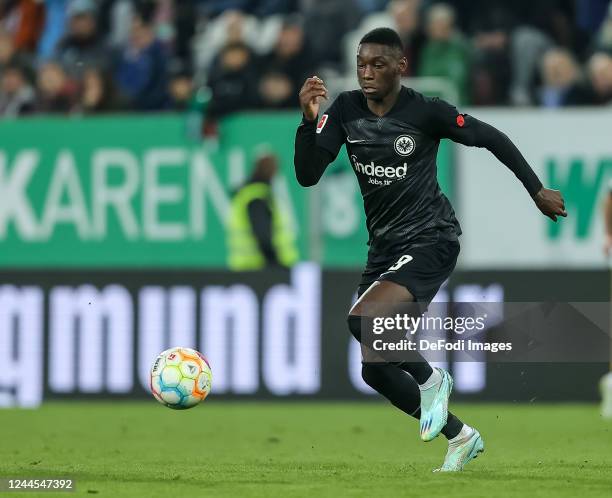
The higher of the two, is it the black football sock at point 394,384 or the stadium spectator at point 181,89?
the stadium spectator at point 181,89

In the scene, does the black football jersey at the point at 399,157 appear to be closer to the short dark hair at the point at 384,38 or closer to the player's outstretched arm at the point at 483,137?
the player's outstretched arm at the point at 483,137

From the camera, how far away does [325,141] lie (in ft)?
28.2

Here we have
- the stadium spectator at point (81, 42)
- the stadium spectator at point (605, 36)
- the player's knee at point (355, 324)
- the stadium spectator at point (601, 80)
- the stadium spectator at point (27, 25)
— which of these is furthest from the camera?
the stadium spectator at point (27, 25)

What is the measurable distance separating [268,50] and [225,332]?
400cm

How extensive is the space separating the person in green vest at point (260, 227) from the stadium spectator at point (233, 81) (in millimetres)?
730

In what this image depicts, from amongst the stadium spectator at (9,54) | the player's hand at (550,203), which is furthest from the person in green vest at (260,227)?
the player's hand at (550,203)

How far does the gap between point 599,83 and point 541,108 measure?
0.68 metres

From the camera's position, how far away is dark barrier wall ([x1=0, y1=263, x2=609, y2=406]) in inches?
555

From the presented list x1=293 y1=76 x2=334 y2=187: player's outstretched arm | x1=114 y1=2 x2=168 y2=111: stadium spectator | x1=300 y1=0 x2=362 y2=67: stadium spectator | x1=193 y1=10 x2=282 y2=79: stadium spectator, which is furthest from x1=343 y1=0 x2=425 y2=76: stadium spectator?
x1=293 y1=76 x2=334 y2=187: player's outstretched arm

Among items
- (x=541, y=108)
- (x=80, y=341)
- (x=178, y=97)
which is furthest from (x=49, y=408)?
(x=541, y=108)

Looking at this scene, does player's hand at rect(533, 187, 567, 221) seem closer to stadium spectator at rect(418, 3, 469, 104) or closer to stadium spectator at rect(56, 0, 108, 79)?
stadium spectator at rect(418, 3, 469, 104)

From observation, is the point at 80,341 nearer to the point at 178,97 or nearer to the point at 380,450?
the point at 178,97

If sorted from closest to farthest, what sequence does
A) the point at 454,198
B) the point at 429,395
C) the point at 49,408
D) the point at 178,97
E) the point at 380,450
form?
the point at 429,395, the point at 380,450, the point at 49,408, the point at 454,198, the point at 178,97

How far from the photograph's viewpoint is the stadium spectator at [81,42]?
17219mm
